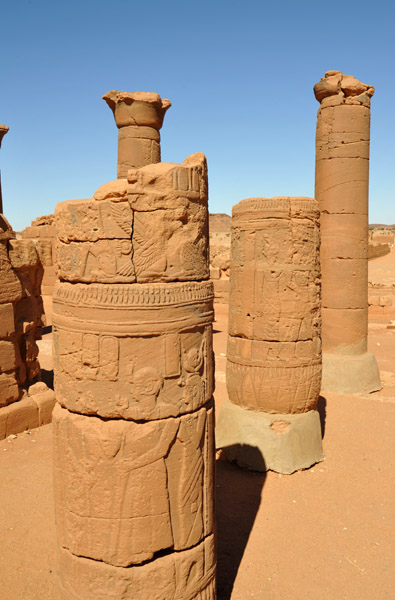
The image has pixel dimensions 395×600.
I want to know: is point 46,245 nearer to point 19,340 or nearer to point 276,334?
point 19,340

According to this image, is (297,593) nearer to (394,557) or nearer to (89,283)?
(394,557)

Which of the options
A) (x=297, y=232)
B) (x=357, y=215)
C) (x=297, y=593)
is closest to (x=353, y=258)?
(x=357, y=215)

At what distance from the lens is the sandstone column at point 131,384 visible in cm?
292

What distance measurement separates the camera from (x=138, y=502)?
116 inches

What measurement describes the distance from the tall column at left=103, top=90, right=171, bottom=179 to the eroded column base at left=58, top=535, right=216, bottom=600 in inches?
367

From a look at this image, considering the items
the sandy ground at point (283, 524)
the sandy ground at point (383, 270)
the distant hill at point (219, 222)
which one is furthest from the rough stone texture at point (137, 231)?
the distant hill at point (219, 222)

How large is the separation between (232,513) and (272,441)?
118 cm

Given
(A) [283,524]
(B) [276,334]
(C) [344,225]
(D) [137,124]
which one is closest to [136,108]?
(D) [137,124]

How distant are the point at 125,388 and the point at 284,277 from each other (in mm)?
3348

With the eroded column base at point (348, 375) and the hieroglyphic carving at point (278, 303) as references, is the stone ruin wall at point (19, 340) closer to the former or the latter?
the hieroglyphic carving at point (278, 303)

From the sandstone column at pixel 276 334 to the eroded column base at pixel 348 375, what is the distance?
8.64ft

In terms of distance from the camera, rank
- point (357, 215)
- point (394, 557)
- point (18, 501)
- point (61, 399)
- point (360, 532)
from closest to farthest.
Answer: point (61, 399)
point (394, 557)
point (360, 532)
point (18, 501)
point (357, 215)

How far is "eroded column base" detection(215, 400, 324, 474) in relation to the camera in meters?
5.84

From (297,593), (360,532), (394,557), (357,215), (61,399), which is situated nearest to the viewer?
(61,399)
